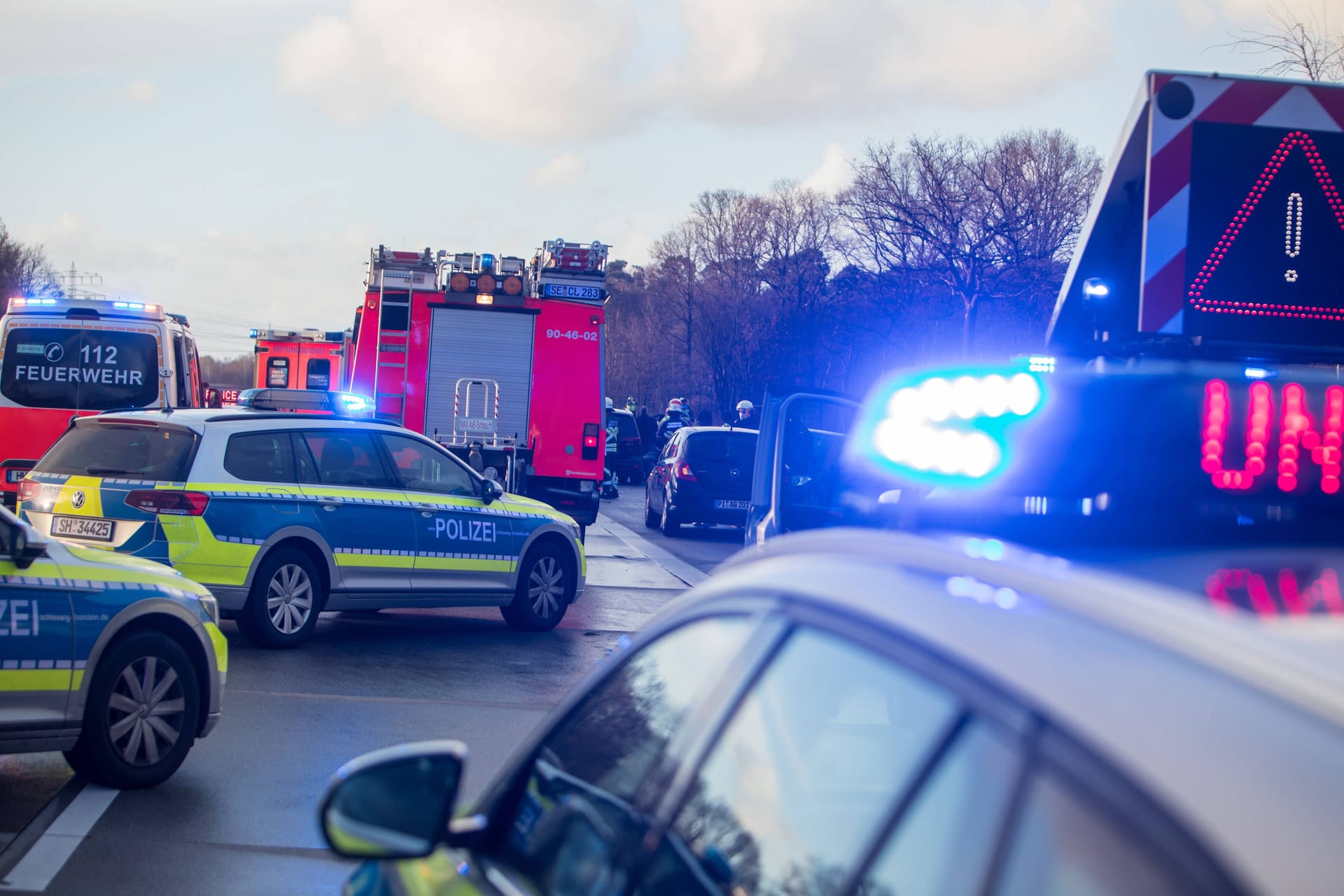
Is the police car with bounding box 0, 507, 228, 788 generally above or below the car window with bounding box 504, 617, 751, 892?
below

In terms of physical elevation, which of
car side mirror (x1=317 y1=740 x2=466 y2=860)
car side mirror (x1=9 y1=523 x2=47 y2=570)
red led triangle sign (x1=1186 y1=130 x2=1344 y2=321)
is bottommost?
car side mirror (x1=9 y1=523 x2=47 y2=570)

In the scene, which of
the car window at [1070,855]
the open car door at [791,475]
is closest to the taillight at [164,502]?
the open car door at [791,475]

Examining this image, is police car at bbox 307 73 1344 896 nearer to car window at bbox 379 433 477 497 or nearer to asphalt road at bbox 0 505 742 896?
asphalt road at bbox 0 505 742 896

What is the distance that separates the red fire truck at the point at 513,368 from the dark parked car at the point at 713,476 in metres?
5.17

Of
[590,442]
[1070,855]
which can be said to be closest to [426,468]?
[590,442]

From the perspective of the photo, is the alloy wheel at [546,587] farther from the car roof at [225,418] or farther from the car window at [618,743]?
the car window at [618,743]

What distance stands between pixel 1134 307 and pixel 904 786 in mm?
3402

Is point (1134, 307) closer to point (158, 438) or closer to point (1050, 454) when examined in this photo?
point (1050, 454)

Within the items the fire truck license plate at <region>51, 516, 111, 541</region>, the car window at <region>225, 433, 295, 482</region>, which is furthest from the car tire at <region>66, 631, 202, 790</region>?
the car window at <region>225, 433, 295, 482</region>

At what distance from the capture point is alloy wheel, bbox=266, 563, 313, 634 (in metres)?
10.3

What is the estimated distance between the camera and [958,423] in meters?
2.61

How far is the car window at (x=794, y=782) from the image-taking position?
5.60 feet

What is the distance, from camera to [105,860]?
555 cm

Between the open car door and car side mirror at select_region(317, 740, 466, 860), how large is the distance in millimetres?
5111
